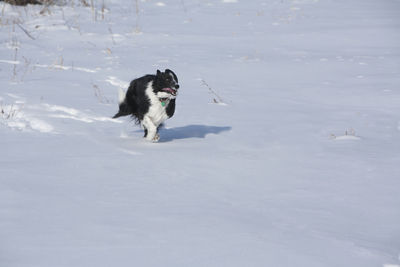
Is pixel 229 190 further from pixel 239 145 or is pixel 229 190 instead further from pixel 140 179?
pixel 239 145

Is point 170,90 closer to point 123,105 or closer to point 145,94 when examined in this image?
point 145,94

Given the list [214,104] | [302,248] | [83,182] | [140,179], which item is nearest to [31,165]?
[83,182]

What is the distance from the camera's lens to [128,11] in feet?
46.3

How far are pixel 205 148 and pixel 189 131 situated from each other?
871 mm

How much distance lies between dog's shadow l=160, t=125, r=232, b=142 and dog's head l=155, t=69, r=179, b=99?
62 cm

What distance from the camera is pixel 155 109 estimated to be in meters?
5.62

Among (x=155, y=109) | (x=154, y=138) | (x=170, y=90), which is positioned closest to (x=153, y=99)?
(x=155, y=109)

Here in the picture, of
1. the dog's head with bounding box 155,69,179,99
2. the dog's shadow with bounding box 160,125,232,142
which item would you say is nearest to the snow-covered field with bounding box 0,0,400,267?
the dog's shadow with bounding box 160,125,232,142

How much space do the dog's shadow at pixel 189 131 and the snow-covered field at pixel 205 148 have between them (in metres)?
0.04

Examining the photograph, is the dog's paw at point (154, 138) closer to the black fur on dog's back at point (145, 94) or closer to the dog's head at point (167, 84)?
the black fur on dog's back at point (145, 94)

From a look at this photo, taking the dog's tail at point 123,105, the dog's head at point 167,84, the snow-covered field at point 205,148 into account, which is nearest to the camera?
the snow-covered field at point 205,148

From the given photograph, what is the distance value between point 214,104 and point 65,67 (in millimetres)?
2817

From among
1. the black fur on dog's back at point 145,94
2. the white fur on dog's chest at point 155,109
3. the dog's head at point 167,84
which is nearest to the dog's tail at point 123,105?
the black fur on dog's back at point 145,94

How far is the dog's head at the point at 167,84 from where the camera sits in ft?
17.9
